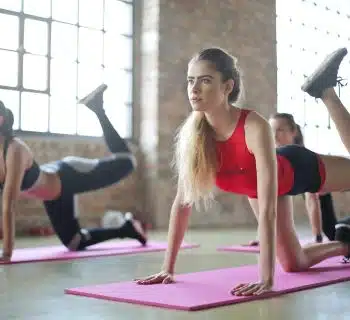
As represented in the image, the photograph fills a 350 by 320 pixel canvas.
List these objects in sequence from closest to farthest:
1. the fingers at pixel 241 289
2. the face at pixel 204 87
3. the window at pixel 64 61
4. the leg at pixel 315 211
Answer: the fingers at pixel 241 289
the face at pixel 204 87
the leg at pixel 315 211
the window at pixel 64 61

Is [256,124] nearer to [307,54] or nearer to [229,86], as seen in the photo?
[229,86]

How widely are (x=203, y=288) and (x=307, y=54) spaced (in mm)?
6984

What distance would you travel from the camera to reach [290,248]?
2535 millimetres

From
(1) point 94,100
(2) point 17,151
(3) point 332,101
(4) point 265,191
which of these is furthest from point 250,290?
(1) point 94,100

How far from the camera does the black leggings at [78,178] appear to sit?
378 cm

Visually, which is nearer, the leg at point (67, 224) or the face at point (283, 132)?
the face at point (283, 132)

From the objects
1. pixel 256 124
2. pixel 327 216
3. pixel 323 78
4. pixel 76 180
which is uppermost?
pixel 323 78

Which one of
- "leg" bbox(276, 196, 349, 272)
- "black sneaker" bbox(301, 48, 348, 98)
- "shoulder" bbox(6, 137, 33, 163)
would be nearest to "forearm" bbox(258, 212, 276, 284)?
"leg" bbox(276, 196, 349, 272)

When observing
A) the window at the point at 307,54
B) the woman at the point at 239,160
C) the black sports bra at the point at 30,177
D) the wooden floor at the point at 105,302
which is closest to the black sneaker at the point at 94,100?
the black sports bra at the point at 30,177

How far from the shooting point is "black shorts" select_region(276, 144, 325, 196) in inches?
96.3

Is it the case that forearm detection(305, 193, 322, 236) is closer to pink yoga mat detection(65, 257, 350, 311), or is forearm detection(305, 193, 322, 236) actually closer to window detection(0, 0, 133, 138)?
pink yoga mat detection(65, 257, 350, 311)

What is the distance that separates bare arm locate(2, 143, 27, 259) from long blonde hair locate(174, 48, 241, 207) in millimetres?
1272

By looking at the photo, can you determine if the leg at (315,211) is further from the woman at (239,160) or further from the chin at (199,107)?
the chin at (199,107)

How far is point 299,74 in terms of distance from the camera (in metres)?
8.44
